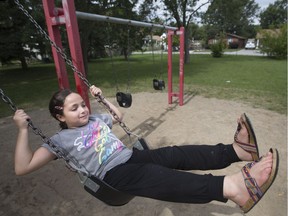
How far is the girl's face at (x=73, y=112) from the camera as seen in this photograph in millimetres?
1895

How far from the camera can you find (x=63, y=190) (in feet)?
9.19

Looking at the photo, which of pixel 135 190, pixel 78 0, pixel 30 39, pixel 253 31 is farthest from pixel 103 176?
pixel 253 31

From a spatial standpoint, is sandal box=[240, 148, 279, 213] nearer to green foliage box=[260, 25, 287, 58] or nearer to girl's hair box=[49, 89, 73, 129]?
girl's hair box=[49, 89, 73, 129]

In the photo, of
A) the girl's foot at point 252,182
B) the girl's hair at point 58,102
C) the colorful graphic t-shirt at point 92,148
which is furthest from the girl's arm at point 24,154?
the girl's foot at point 252,182

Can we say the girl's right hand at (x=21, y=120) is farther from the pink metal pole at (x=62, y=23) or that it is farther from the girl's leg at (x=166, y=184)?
the pink metal pole at (x=62, y=23)

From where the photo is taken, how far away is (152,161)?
1957 millimetres

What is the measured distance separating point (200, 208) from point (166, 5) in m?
17.9

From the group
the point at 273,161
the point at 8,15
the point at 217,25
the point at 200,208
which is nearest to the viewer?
the point at 273,161

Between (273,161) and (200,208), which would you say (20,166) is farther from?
(200,208)

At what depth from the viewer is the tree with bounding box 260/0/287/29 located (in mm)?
71250

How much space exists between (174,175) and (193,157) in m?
0.39

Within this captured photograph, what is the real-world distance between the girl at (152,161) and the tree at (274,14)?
80.6 meters

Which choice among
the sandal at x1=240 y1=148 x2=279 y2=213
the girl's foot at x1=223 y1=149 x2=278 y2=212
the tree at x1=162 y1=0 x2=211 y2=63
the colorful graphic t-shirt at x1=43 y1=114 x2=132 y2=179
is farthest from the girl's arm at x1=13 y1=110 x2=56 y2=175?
the tree at x1=162 y1=0 x2=211 y2=63

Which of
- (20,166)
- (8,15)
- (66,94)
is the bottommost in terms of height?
(20,166)
